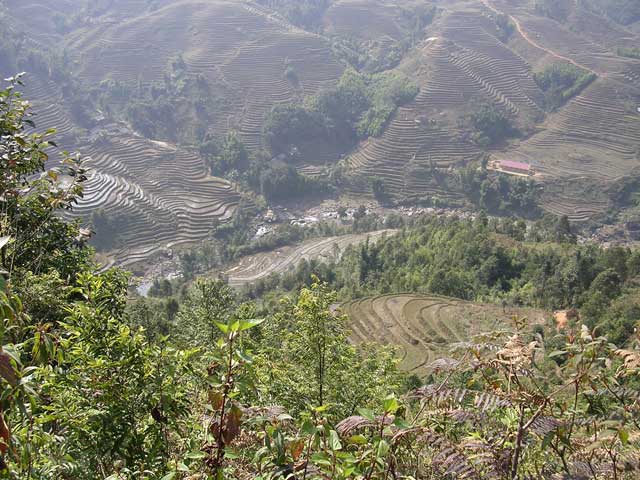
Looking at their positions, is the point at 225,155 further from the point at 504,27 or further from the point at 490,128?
the point at 504,27

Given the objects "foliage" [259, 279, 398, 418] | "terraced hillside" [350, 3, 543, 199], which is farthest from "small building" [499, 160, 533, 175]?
"foliage" [259, 279, 398, 418]

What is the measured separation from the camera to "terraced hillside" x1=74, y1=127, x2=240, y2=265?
Answer: 5117 cm

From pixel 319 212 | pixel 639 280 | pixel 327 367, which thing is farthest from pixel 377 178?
pixel 327 367

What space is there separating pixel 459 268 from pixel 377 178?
29.8 m

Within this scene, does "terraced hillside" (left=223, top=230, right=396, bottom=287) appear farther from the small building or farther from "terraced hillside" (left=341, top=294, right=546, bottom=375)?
the small building

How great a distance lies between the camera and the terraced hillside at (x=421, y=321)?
2370 centimetres

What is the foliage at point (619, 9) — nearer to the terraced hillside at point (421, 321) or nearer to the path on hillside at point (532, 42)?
the path on hillside at point (532, 42)

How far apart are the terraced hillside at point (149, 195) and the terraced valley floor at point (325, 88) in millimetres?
203

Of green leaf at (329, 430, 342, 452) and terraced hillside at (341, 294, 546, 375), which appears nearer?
green leaf at (329, 430, 342, 452)

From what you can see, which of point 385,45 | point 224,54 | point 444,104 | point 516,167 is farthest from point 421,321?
point 385,45

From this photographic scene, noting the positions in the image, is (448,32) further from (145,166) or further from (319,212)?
(145,166)

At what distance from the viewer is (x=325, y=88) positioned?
76.5 meters

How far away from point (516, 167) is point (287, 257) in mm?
30407

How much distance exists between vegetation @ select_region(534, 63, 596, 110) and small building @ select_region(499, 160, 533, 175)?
15.1m
